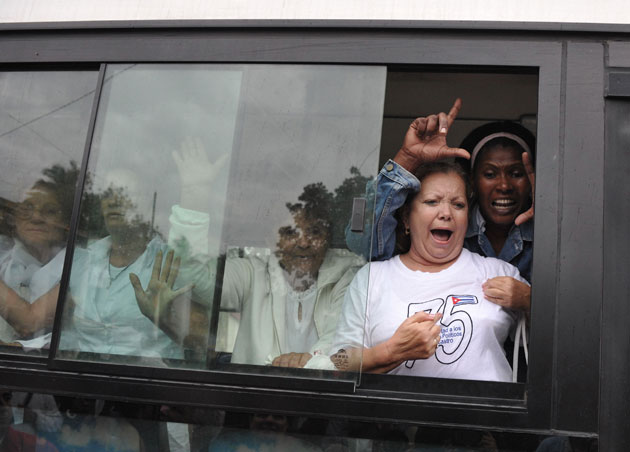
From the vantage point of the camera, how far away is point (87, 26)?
7.32 ft

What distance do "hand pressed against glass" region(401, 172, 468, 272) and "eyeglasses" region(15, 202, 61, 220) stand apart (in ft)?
4.45

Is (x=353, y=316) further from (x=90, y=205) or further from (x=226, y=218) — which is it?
(x=90, y=205)

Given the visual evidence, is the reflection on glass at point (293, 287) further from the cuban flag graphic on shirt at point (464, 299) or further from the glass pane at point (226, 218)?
the cuban flag graphic on shirt at point (464, 299)

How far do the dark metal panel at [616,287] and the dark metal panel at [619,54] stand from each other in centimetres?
12

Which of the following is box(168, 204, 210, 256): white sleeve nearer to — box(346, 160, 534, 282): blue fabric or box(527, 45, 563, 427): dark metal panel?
box(346, 160, 534, 282): blue fabric

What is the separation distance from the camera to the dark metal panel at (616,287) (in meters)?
1.83

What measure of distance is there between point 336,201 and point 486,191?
1019mm

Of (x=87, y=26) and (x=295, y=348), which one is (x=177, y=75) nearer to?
(x=87, y=26)

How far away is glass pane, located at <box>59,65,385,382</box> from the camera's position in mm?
2078

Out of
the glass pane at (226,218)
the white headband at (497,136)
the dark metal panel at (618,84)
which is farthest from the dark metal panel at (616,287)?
the white headband at (497,136)

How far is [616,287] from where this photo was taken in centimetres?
186

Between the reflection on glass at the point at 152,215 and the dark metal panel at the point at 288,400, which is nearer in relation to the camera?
the dark metal panel at the point at 288,400

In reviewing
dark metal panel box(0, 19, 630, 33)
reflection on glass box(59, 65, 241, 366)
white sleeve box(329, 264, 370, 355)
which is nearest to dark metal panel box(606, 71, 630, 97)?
dark metal panel box(0, 19, 630, 33)

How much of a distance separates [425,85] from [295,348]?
1.30m
